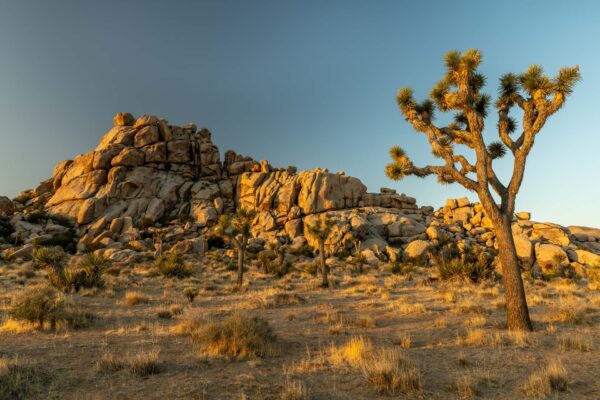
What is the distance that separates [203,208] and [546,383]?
50646 millimetres

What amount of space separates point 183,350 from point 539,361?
7018mm

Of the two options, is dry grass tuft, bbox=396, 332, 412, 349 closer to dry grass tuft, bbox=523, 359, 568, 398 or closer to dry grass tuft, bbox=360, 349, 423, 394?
dry grass tuft, bbox=360, 349, 423, 394

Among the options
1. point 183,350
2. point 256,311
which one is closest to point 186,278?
point 256,311

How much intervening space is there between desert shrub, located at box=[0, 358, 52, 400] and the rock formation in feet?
109

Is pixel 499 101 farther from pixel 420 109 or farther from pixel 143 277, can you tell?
pixel 143 277

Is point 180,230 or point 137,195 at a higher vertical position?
point 137,195

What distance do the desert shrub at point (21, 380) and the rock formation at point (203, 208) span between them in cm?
3336

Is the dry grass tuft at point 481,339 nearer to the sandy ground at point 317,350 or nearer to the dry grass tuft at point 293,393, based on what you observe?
the sandy ground at point 317,350

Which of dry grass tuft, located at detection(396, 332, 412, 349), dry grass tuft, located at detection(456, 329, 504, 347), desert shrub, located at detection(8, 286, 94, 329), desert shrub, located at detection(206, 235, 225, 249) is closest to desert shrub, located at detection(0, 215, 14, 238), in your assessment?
desert shrub, located at detection(206, 235, 225, 249)

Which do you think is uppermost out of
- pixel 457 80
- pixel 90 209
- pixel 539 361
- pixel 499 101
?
pixel 90 209

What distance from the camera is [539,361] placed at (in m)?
6.07

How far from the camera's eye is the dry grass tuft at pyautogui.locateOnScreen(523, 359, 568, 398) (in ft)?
15.0

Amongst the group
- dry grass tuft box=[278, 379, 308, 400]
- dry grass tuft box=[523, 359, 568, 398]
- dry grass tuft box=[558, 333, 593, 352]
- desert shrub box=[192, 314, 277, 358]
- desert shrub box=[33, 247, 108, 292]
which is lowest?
dry grass tuft box=[558, 333, 593, 352]

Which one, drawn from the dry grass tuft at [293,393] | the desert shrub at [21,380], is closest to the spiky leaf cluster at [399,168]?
the dry grass tuft at [293,393]
